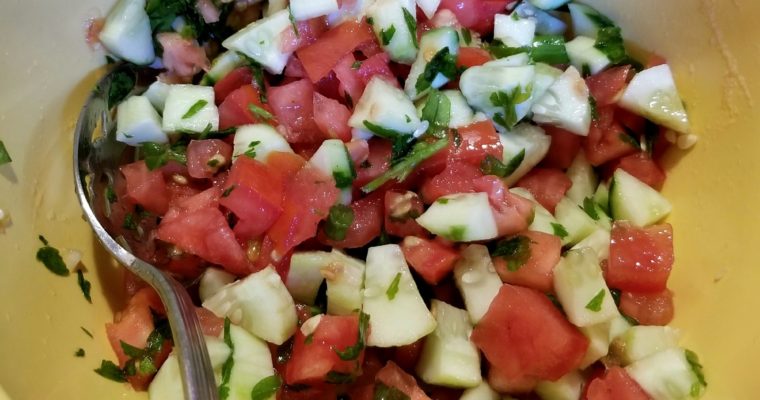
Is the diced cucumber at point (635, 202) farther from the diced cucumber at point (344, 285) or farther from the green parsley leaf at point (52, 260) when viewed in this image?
the green parsley leaf at point (52, 260)

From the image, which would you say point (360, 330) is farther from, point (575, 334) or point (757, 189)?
point (757, 189)

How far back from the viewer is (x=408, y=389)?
1.59 m

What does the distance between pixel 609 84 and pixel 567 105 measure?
0.20 metres

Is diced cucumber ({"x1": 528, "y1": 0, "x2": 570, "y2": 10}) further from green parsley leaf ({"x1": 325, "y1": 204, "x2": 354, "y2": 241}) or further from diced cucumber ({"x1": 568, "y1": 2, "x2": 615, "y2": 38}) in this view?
green parsley leaf ({"x1": 325, "y1": 204, "x2": 354, "y2": 241})

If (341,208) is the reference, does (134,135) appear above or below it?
above

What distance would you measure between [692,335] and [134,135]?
155cm

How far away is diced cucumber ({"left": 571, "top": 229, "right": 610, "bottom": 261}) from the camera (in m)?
1.76

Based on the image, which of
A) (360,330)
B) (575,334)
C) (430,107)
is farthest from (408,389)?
(430,107)

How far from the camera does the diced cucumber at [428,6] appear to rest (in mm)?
1870

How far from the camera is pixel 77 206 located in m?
1.79

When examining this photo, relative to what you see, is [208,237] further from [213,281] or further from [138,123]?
[138,123]

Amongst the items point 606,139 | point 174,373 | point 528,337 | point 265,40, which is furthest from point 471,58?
point 174,373

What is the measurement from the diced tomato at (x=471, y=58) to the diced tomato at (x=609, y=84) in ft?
1.07

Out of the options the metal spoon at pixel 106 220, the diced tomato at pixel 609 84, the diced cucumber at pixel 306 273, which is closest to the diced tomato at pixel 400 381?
the diced cucumber at pixel 306 273
